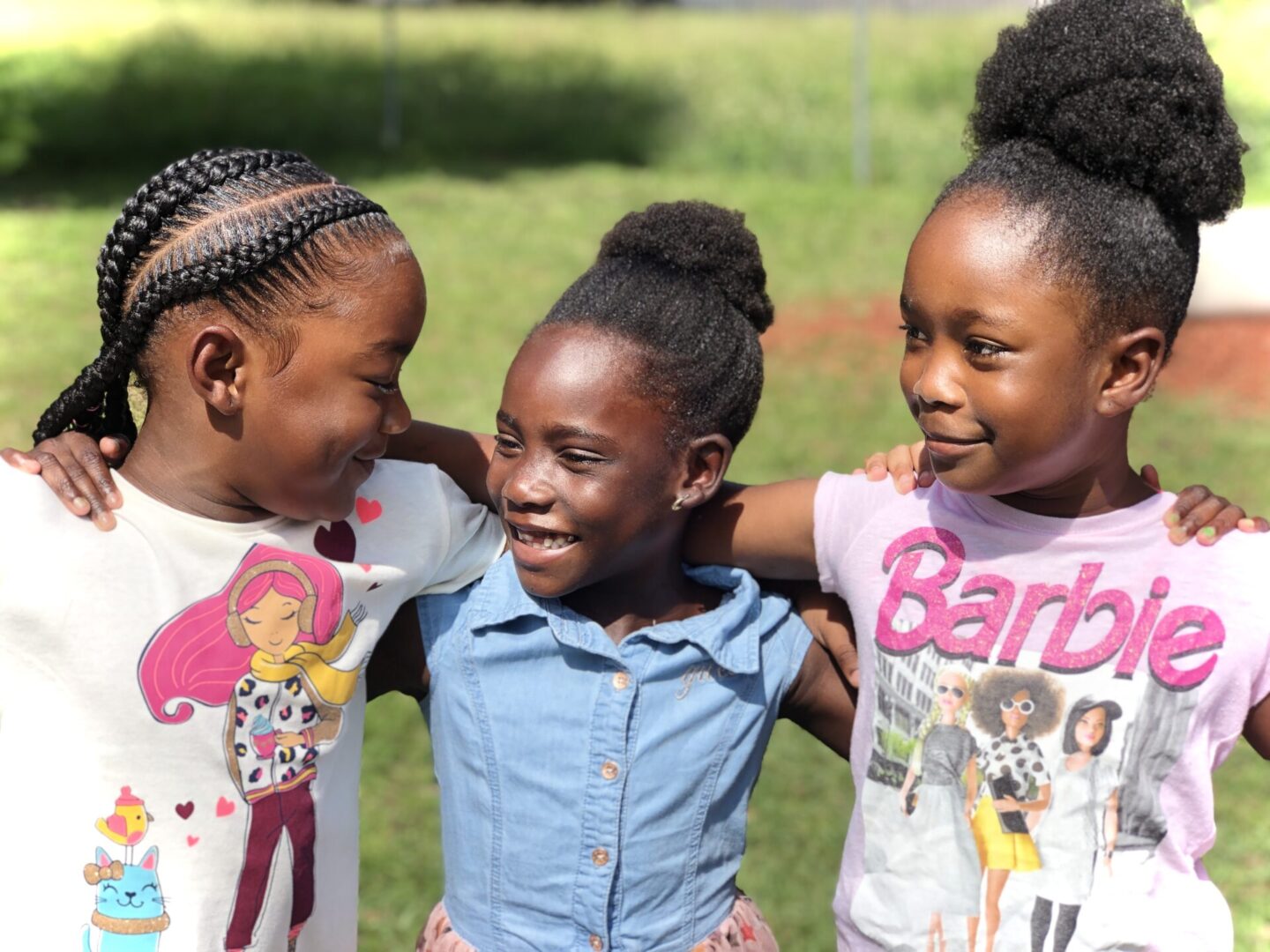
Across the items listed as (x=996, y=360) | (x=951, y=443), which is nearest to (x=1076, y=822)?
(x=951, y=443)

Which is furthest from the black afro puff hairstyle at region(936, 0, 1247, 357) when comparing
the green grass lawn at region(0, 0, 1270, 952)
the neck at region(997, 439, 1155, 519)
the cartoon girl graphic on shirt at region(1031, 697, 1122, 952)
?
the green grass lawn at region(0, 0, 1270, 952)

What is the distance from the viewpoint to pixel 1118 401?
2.10 m

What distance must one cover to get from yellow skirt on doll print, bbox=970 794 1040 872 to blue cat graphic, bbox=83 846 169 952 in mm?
1187

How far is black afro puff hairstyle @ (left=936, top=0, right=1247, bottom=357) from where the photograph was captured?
206cm

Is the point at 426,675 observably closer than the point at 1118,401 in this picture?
No

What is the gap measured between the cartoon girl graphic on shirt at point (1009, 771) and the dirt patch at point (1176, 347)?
6548mm

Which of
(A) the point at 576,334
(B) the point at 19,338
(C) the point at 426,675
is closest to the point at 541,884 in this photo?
(C) the point at 426,675

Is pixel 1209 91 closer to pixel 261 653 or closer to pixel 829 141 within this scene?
pixel 261 653

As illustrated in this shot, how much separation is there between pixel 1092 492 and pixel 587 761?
2.85 feet

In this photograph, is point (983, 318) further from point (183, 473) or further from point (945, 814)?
point (183, 473)

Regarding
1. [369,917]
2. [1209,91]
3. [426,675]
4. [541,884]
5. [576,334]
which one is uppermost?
[1209,91]

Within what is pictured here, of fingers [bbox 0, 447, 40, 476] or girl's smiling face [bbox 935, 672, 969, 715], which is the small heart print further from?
girl's smiling face [bbox 935, 672, 969, 715]

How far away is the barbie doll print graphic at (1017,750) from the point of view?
2092 mm

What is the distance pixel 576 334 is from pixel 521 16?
22153 millimetres
